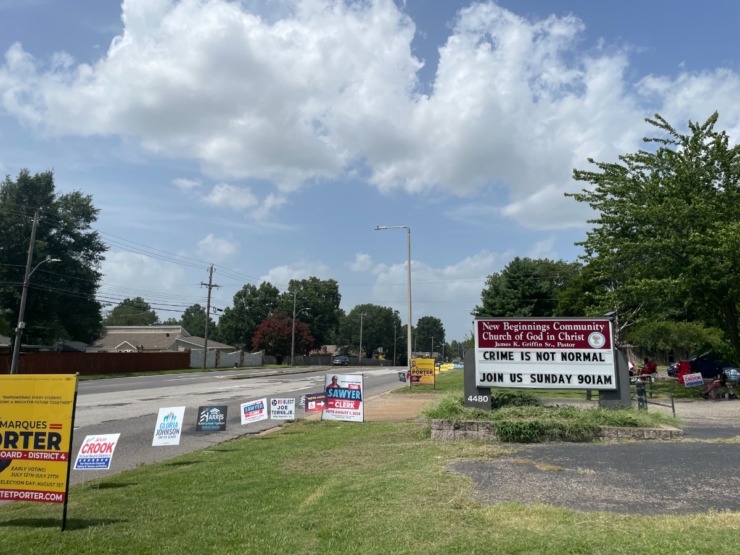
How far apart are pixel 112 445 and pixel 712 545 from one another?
832cm

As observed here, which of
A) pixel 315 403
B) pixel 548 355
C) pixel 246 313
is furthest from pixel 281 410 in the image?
pixel 246 313

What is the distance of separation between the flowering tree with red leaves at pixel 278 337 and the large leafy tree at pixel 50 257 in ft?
79.3

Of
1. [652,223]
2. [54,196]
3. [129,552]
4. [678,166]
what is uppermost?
[54,196]

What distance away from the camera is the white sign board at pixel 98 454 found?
9.15 meters

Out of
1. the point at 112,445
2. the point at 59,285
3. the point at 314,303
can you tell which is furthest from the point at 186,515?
the point at 314,303

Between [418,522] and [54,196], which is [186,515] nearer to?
[418,522]

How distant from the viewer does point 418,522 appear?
5.52 meters

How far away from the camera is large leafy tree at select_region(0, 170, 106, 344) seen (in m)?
55.5

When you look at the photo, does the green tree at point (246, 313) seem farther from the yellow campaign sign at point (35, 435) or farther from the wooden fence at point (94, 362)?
the yellow campaign sign at point (35, 435)

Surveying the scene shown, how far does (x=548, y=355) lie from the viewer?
39.3ft

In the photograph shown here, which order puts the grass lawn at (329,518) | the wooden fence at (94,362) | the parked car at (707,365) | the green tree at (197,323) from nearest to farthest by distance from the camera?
1. the grass lawn at (329,518)
2. the parked car at (707,365)
3. the wooden fence at (94,362)
4. the green tree at (197,323)

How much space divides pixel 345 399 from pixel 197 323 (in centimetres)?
13516

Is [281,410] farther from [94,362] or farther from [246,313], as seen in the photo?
[246,313]

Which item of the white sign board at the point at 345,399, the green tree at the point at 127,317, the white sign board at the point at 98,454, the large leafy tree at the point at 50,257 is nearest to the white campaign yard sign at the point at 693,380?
the white sign board at the point at 345,399
